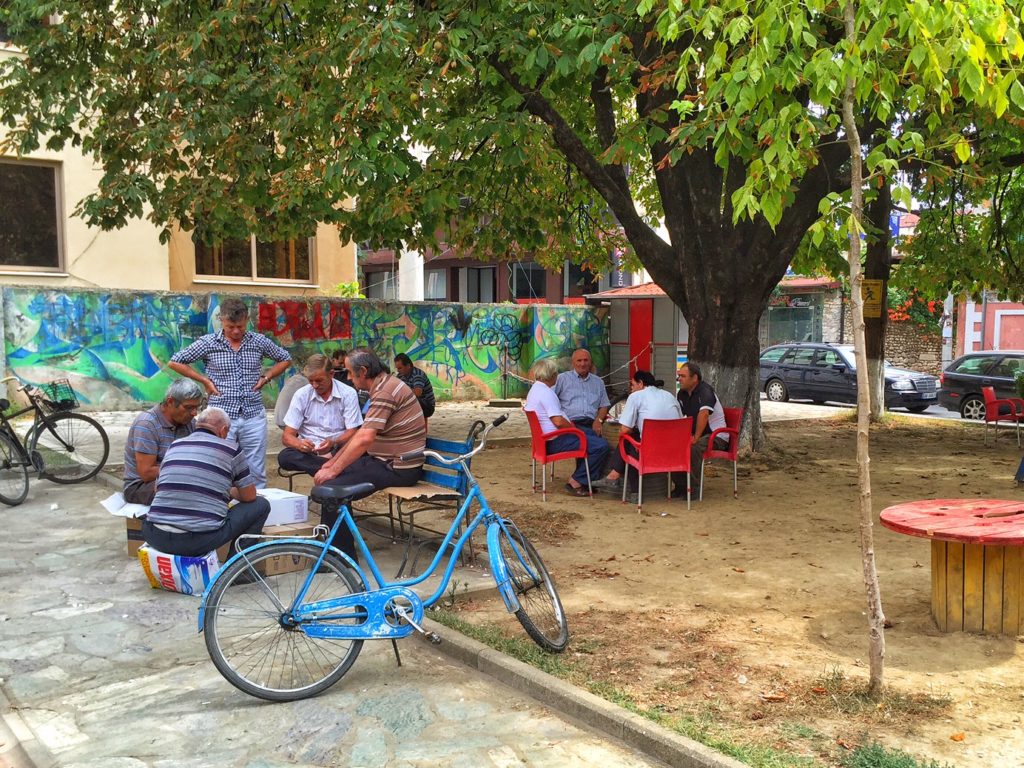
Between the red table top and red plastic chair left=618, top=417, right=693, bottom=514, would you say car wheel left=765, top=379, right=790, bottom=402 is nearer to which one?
red plastic chair left=618, top=417, right=693, bottom=514

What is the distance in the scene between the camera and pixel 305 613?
4449mm

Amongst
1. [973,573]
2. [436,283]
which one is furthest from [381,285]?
[973,573]

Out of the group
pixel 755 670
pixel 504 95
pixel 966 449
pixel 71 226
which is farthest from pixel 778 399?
pixel 755 670

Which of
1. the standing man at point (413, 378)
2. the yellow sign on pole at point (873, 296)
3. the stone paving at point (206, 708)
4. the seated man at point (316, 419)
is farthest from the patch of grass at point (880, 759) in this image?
the yellow sign on pole at point (873, 296)

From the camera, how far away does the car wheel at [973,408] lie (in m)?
18.4

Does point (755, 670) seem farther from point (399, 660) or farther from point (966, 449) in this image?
point (966, 449)

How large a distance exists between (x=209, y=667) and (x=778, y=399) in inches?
807

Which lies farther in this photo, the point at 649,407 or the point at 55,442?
the point at 55,442

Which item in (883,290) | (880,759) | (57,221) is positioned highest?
(57,221)

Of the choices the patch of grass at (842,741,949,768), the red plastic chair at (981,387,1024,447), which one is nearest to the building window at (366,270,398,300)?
the red plastic chair at (981,387,1024,447)

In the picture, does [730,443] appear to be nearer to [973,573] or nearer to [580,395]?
[580,395]

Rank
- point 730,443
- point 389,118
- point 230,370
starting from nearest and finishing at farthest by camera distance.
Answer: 1. point 230,370
2. point 389,118
3. point 730,443

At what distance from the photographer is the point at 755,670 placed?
4602 millimetres

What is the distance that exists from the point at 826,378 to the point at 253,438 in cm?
1767
